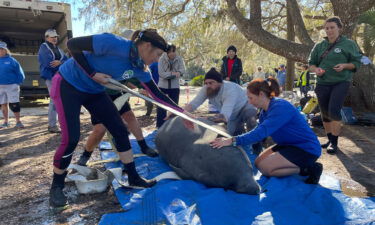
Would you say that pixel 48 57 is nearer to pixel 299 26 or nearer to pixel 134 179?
pixel 134 179

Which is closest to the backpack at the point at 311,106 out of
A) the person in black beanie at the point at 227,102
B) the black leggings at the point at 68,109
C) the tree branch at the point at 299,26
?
the tree branch at the point at 299,26

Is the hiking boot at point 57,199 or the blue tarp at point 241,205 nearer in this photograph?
the blue tarp at point 241,205

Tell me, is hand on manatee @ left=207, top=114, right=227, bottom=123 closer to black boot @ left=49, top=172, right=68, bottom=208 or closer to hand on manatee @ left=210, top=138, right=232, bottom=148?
hand on manatee @ left=210, top=138, right=232, bottom=148

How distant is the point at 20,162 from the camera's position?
14.2 feet

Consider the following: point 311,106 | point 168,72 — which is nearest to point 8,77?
point 168,72

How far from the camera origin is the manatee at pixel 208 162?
115 inches

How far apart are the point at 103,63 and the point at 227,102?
2.02 meters

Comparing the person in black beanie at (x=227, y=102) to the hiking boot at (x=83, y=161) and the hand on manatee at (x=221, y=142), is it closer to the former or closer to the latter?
the hand on manatee at (x=221, y=142)

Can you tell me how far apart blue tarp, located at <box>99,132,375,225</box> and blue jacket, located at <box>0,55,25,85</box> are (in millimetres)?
4402

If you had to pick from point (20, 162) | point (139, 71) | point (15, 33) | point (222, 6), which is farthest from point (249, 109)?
point (15, 33)

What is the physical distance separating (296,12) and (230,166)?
6946 mm

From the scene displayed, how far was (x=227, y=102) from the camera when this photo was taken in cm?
425

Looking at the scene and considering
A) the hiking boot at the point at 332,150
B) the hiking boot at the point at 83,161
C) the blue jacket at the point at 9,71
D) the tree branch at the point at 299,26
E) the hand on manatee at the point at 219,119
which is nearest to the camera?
the hiking boot at the point at 83,161

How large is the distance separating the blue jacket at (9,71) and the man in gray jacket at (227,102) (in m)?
4.07
